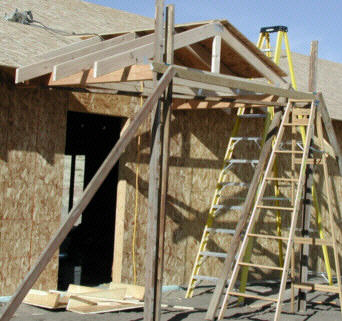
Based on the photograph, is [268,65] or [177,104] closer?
[268,65]

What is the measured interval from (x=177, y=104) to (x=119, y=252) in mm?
2581

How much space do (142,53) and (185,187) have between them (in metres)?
3.84

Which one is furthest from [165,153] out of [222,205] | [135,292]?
[222,205]

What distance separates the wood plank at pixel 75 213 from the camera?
4938 millimetres

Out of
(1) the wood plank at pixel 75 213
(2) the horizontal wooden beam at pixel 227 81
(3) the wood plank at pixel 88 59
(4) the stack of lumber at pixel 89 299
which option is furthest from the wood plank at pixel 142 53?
(4) the stack of lumber at pixel 89 299

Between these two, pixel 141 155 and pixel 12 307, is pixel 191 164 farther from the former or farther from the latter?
pixel 12 307

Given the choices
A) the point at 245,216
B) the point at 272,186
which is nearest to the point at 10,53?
the point at 245,216

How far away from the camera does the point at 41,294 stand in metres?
8.21

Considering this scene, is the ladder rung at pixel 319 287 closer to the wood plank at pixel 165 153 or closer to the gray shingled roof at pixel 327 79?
the wood plank at pixel 165 153

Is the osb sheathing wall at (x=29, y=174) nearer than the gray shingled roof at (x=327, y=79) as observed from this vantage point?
Yes

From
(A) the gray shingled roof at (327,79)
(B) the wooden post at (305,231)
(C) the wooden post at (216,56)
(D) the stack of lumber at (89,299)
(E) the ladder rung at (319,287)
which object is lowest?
(D) the stack of lumber at (89,299)

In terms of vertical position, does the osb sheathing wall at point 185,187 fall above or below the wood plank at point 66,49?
below

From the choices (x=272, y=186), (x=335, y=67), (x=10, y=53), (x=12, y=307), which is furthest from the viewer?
(x=335, y=67)

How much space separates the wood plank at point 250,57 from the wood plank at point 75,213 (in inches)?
79.1
